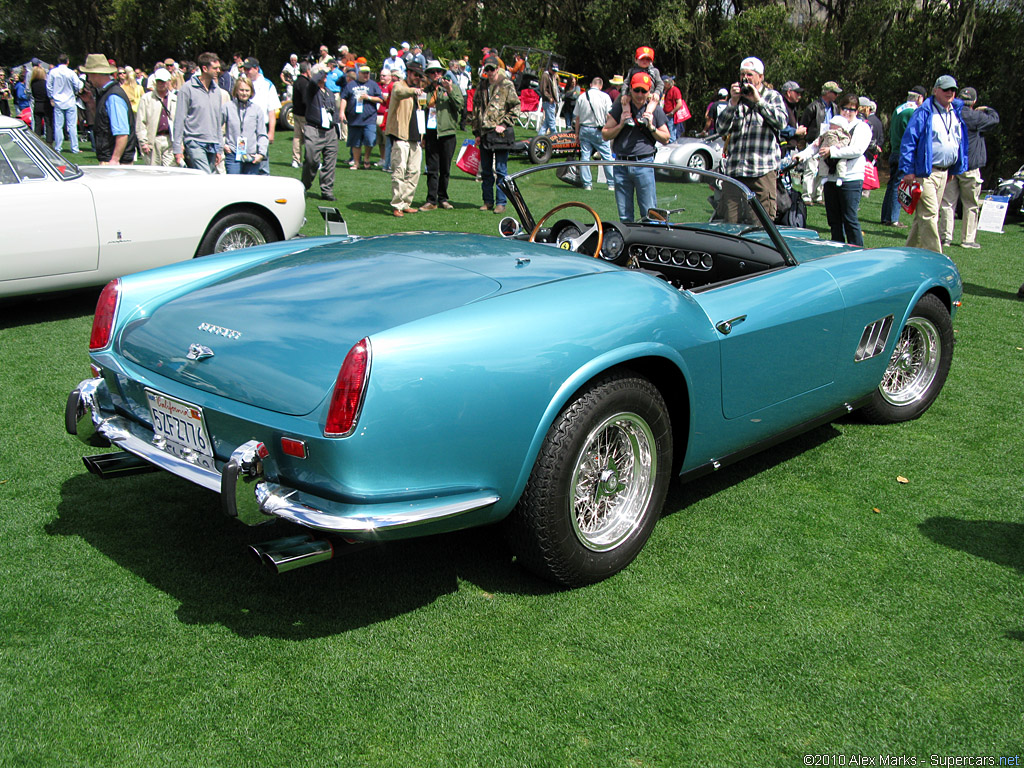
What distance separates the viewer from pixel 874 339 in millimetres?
4117

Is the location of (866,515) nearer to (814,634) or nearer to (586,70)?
(814,634)

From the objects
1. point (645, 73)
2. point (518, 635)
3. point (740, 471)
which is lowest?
point (518, 635)

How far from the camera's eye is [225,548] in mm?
3215

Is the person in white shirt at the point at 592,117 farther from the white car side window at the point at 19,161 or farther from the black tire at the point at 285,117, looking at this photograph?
the black tire at the point at 285,117

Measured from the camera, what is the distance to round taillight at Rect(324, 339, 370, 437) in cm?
238

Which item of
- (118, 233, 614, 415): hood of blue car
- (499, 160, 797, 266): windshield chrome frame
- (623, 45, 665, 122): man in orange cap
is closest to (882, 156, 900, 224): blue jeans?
(623, 45, 665, 122): man in orange cap

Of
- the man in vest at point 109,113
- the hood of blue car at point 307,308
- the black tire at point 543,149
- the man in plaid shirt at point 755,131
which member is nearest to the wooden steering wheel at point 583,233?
the hood of blue car at point 307,308

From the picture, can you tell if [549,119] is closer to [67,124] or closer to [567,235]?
[67,124]

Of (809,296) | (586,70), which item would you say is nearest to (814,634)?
(809,296)

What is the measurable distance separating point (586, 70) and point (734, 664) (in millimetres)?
31868

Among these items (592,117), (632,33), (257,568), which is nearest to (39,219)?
(257,568)

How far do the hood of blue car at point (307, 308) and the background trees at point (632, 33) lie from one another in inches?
845

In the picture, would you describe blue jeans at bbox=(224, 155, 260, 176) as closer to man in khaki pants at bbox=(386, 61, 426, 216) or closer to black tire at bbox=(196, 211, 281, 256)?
man in khaki pants at bbox=(386, 61, 426, 216)

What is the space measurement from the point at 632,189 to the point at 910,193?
5.56 metres
